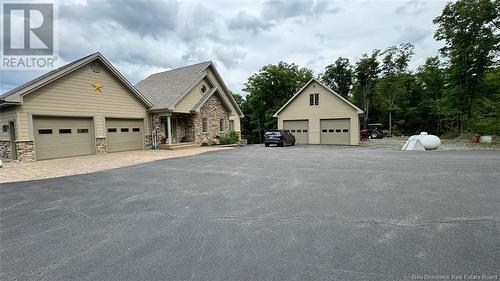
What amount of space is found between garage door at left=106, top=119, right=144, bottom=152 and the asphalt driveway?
9.07 metres

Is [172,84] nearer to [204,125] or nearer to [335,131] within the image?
[204,125]

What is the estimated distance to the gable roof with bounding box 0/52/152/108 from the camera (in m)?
10.8

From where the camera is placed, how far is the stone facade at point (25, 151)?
441 inches

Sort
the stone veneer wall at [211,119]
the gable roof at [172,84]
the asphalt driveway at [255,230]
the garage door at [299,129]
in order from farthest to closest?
the garage door at [299,129] → the stone veneer wall at [211,119] → the gable roof at [172,84] → the asphalt driveway at [255,230]

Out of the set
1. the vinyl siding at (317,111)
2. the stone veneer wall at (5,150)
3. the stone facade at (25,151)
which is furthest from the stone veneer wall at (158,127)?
the vinyl siding at (317,111)

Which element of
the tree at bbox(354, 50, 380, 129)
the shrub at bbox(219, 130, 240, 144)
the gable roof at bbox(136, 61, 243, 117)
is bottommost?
the shrub at bbox(219, 130, 240, 144)

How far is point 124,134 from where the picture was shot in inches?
633

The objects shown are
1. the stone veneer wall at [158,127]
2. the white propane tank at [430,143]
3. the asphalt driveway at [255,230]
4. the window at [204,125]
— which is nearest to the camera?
the asphalt driveway at [255,230]

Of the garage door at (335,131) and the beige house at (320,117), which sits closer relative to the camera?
the beige house at (320,117)

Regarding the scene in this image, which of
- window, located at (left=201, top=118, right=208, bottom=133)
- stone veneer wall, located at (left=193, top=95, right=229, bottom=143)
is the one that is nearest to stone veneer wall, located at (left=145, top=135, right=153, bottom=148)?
stone veneer wall, located at (left=193, top=95, right=229, bottom=143)

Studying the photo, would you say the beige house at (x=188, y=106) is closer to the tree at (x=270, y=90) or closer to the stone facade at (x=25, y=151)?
the stone facade at (x=25, y=151)

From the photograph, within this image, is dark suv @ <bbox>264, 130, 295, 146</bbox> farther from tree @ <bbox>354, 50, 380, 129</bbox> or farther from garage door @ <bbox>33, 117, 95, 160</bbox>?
tree @ <bbox>354, 50, 380, 129</bbox>

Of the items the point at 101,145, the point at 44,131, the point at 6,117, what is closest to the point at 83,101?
the point at 44,131

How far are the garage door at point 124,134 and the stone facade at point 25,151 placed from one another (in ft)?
12.9
